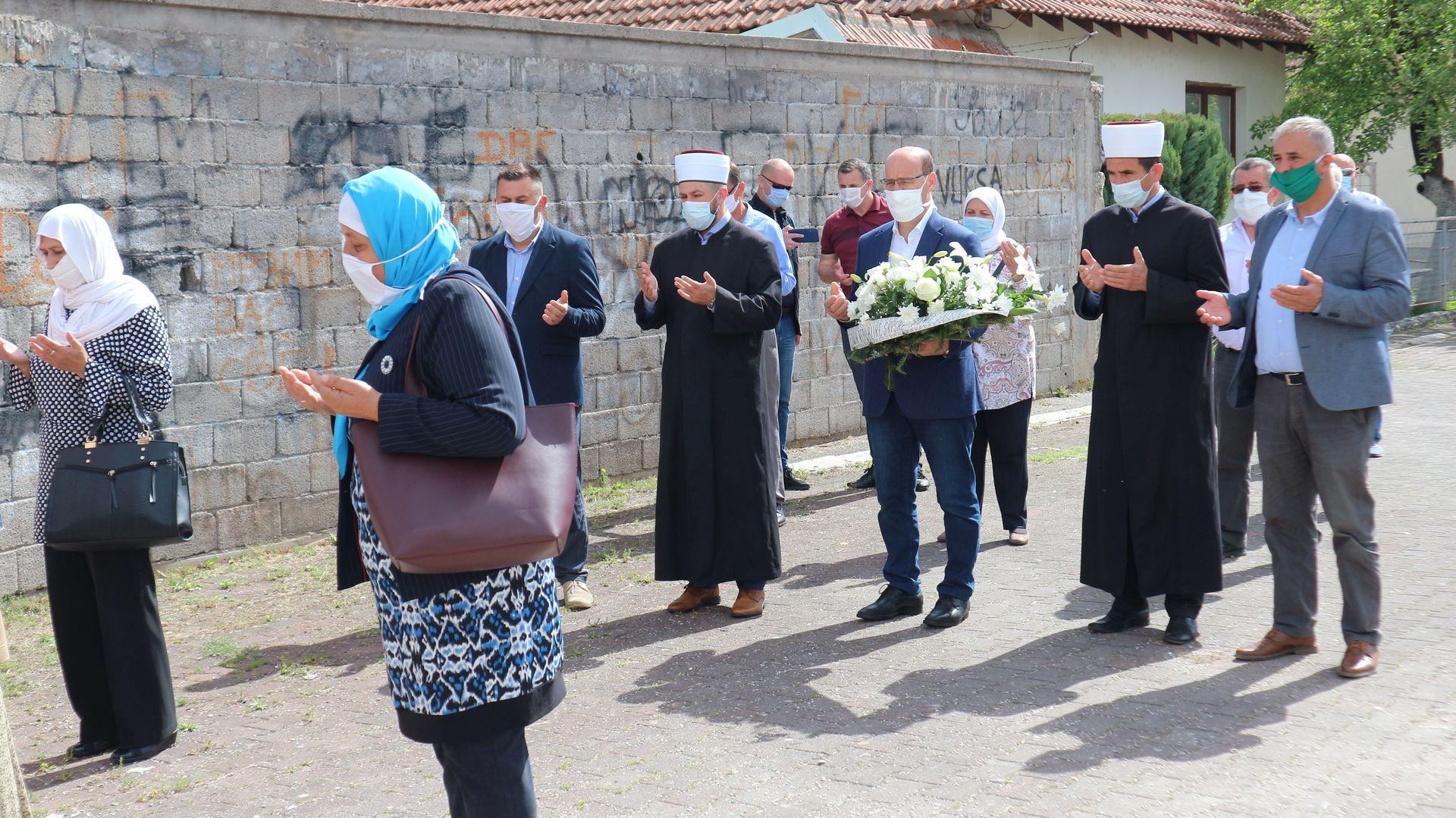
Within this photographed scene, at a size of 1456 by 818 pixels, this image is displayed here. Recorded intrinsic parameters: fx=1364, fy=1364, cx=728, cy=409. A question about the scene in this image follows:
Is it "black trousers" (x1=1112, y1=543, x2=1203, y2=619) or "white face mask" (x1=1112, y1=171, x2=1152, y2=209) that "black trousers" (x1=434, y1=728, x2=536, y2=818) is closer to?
"black trousers" (x1=1112, y1=543, x2=1203, y2=619)

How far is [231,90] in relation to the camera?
836cm

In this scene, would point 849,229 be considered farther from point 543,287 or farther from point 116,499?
point 116,499

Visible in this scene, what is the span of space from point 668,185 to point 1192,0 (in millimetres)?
16235

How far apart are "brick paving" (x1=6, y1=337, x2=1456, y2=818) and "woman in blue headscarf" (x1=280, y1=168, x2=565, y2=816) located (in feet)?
4.16

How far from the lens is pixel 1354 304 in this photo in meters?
5.36

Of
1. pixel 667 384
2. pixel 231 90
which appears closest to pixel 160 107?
pixel 231 90

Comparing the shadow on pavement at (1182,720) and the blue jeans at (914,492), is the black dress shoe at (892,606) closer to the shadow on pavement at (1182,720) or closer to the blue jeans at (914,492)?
the blue jeans at (914,492)

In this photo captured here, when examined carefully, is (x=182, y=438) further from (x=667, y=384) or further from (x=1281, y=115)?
(x=1281, y=115)

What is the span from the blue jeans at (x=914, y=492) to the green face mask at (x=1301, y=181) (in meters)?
1.76

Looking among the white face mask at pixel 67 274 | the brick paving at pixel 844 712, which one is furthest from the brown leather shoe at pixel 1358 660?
the white face mask at pixel 67 274

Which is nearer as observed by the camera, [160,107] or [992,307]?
[992,307]

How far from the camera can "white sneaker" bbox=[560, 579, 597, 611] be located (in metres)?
7.23

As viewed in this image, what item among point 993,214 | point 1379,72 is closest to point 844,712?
point 993,214

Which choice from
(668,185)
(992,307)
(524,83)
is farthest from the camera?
(668,185)
